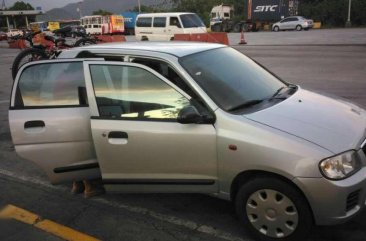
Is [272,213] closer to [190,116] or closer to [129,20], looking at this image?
[190,116]

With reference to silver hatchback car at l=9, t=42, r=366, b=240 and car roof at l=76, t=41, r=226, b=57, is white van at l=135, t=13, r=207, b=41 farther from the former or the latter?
silver hatchback car at l=9, t=42, r=366, b=240

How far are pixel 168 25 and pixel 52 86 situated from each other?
21174mm

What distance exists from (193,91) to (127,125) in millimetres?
655

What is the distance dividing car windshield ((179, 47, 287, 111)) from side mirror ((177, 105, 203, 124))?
0.22 metres

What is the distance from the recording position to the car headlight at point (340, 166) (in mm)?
3193

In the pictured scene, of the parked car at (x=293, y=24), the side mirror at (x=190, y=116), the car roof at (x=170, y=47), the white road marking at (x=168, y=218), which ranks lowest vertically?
the parked car at (x=293, y=24)

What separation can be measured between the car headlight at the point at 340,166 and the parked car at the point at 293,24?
140ft

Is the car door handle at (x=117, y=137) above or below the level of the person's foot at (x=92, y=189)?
above

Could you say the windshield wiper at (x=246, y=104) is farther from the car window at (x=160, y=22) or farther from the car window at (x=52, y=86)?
the car window at (x=160, y=22)

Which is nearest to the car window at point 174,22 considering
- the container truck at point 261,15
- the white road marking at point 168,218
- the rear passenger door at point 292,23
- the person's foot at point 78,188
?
the white road marking at point 168,218

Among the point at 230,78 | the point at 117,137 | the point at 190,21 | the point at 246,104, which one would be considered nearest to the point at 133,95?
the point at 117,137

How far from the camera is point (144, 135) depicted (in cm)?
384

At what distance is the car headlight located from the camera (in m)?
3.19

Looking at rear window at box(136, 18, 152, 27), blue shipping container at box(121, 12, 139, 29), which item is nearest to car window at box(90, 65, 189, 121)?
rear window at box(136, 18, 152, 27)
